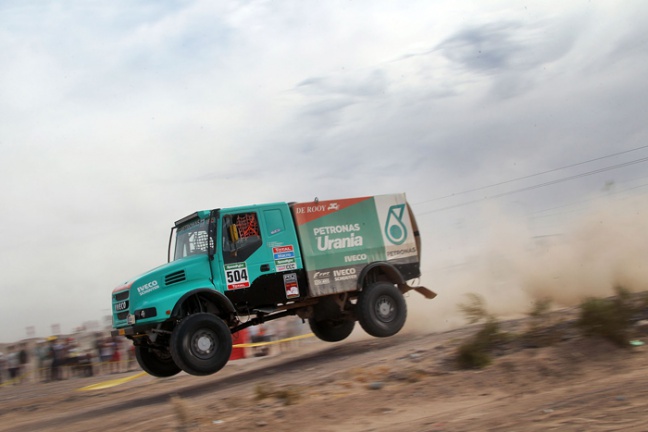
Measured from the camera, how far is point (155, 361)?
38.9ft

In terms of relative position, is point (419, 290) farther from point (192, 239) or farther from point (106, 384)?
point (106, 384)

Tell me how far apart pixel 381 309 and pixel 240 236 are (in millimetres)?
3152

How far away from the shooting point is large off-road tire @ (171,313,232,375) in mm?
10352

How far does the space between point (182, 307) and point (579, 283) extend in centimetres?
1013

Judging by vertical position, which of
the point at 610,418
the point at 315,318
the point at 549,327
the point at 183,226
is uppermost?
the point at 183,226

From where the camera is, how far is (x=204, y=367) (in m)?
10.5

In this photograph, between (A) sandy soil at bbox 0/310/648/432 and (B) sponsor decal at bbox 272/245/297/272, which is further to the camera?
(B) sponsor decal at bbox 272/245/297/272

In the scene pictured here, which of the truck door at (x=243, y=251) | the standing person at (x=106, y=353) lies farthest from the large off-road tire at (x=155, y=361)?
the standing person at (x=106, y=353)

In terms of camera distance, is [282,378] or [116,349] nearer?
[282,378]

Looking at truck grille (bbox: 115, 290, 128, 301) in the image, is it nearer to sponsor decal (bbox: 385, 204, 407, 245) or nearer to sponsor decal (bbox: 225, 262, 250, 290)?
sponsor decal (bbox: 225, 262, 250, 290)

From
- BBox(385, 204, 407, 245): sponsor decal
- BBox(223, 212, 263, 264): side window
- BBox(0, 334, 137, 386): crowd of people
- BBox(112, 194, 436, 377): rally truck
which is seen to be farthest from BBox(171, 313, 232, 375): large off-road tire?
BBox(0, 334, 137, 386): crowd of people

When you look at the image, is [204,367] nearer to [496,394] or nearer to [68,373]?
[496,394]

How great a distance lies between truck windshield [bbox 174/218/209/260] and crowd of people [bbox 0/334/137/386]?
338 inches

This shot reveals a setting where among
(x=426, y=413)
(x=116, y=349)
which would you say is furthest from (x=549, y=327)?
(x=116, y=349)
